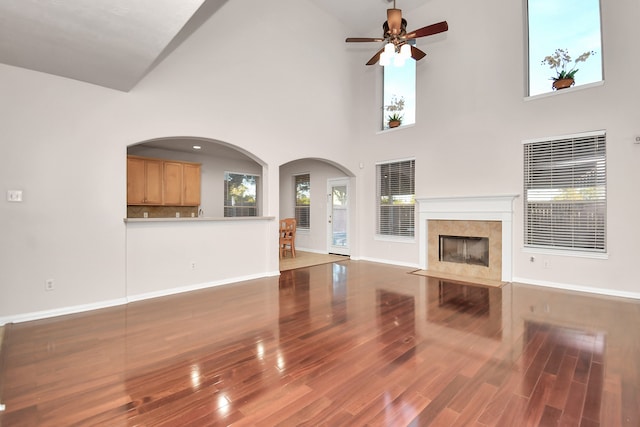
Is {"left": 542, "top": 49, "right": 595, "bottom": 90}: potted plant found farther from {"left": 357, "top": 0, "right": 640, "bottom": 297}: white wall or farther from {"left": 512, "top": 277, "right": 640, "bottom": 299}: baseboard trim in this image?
{"left": 512, "top": 277, "right": 640, "bottom": 299}: baseboard trim

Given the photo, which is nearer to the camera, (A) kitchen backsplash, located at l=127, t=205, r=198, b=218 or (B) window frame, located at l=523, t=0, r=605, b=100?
(B) window frame, located at l=523, t=0, r=605, b=100

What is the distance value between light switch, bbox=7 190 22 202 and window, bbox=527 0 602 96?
714cm

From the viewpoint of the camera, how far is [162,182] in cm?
657

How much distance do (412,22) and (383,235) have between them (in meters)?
4.57

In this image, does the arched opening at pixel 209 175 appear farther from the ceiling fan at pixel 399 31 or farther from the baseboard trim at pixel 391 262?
the ceiling fan at pixel 399 31

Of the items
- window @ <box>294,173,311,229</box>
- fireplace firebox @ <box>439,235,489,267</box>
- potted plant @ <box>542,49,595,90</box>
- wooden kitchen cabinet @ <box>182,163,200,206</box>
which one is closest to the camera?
potted plant @ <box>542,49,595,90</box>

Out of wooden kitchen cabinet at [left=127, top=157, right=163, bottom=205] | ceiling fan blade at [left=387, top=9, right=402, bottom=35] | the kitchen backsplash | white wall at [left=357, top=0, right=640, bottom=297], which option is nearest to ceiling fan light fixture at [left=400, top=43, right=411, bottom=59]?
ceiling fan blade at [left=387, top=9, right=402, bottom=35]

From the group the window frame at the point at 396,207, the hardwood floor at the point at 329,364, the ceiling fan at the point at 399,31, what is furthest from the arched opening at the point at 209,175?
the hardwood floor at the point at 329,364

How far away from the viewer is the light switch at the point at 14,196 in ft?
10.7

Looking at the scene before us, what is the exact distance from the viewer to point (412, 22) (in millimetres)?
6492

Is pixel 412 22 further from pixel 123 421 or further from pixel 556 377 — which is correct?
pixel 123 421

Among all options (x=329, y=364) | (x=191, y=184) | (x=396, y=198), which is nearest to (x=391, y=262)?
(x=396, y=198)

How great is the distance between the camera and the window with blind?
442 cm

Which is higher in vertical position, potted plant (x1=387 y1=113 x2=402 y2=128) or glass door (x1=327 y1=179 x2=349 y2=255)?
potted plant (x1=387 y1=113 x2=402 y2=128)
